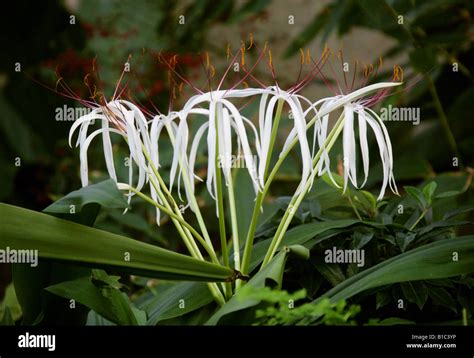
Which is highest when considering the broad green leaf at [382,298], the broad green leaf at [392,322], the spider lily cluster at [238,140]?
the spider lily cluster at [238,140]

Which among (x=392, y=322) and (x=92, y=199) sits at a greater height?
(x=92, y=199)

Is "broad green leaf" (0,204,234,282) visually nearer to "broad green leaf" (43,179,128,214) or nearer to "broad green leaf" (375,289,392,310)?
"broad green leaf" (43,179,128,214)

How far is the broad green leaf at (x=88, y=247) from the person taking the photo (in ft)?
2.17

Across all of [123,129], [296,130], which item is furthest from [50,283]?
[296,130]

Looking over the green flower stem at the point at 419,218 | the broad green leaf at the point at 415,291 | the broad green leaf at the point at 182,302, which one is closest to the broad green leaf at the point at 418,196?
the green flower stem at the point at 419,218

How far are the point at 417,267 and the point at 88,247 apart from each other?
30cm

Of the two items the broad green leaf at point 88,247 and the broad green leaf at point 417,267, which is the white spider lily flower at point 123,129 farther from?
the broad green leaf at point 417,267

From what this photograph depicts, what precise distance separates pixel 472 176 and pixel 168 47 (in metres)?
0.70

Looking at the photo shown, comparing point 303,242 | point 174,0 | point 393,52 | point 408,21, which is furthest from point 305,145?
point 174,0

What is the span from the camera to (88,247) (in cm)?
67

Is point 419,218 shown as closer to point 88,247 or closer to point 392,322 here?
point 392,322

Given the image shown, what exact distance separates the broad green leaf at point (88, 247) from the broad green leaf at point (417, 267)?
14 cm

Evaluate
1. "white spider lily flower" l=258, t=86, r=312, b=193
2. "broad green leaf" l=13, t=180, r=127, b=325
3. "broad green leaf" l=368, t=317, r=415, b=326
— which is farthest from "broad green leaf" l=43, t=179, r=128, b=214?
"broad green leaf" l=368, t=317, r=415, b=326

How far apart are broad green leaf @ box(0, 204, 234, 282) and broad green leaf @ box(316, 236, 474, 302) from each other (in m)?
0.14
